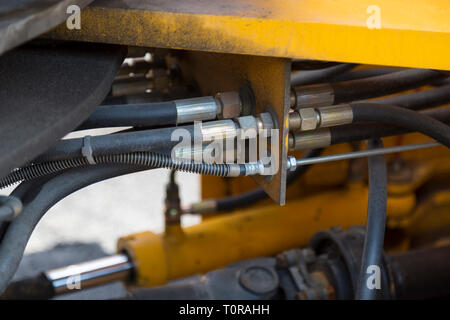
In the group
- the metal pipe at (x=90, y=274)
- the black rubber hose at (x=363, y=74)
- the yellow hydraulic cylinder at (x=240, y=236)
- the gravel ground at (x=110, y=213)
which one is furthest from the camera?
the gravel ground at (x=110, y=213)

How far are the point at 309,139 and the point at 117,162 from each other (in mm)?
234

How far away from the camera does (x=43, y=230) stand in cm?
191

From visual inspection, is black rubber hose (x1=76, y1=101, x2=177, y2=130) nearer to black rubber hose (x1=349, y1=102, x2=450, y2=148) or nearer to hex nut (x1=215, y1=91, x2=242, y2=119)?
hex nut (x1=215, y1=91, x2=242, y2=119)

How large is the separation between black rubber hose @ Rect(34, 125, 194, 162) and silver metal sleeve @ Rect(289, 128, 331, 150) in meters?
0.14

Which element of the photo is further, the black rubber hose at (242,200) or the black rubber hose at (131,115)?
the black rubber hose at (242,200)

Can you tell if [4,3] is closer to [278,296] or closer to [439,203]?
[278,296]

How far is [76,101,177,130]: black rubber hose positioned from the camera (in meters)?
0.58

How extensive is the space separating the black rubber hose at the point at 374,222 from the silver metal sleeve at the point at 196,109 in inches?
10.5

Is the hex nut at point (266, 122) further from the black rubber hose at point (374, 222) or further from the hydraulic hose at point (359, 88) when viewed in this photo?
the black rubber hose at point (374, 222)

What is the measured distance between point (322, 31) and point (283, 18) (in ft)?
0.13

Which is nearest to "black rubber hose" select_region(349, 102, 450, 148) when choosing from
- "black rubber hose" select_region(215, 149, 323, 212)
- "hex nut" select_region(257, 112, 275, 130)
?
"hex nut" select_region(257, 112, 275, 130)

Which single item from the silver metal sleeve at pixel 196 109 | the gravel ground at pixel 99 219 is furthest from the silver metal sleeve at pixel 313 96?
the gravel ground at pixel 99 219

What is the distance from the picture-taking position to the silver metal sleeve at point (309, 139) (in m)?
0.66
